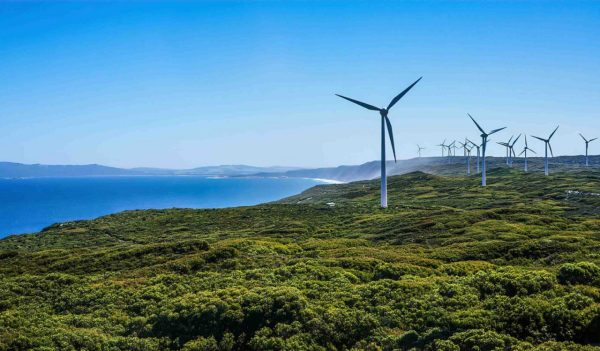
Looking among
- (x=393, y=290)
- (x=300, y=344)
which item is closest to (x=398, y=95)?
(x=393, y=290)

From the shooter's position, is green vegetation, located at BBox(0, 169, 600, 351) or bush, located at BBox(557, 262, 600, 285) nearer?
green vegetation, located at BBox(0, 169, 600, 351)

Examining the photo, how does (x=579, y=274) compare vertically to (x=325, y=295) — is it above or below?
above

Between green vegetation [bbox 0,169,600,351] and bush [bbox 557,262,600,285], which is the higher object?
bush [bbox 557,262,600,285]

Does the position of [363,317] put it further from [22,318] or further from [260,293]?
[22,318]

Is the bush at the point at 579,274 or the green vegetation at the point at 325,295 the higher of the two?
the bush at the point at 579,274

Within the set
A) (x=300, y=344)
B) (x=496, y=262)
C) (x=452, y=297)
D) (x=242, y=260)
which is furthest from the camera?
(x=242, y=260)

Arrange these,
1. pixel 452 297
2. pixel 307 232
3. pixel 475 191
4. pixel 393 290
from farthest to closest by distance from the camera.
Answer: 1. pixel 475 191
2. pixel 307 232
3. pixel 393 290
4. pixel 452 297

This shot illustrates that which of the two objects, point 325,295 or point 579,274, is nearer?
point 579,274

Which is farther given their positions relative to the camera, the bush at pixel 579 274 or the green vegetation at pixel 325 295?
the bush at pixel 579 274

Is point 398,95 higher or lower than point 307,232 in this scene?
higher

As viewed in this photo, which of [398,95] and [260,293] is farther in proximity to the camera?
[398,95]

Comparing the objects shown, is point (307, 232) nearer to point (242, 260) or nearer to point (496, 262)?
point (242, 260)
